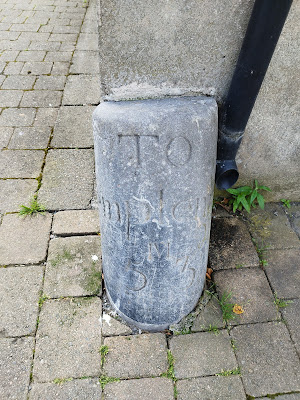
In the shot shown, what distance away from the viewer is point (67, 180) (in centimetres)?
303

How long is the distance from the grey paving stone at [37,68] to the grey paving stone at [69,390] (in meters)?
3.86

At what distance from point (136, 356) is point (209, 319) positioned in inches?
19.1

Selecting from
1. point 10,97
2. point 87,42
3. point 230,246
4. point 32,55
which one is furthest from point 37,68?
point 230,246

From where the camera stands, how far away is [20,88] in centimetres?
419

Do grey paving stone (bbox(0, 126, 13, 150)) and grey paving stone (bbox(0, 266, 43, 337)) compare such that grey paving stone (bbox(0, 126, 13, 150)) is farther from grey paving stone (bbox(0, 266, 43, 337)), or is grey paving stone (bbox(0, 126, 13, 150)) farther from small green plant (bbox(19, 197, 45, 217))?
grey paving stone (bbox(0, 266, 43, 337))

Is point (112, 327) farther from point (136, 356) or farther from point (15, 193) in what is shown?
point (15, 193)

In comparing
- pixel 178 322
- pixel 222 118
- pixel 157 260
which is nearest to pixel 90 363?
pixel 178 322

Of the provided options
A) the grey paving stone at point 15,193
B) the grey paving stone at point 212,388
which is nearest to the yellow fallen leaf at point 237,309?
the grey paving stone at point 212,388

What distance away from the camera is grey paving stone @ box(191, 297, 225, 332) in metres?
2.02

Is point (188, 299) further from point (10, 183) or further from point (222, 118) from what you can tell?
point (10, 183)

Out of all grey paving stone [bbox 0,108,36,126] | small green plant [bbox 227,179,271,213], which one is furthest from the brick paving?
grey paving stone [bbox 0,108,36,126]

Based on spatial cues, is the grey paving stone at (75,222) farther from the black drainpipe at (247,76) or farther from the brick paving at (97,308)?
the black drainpipe at (247,76)

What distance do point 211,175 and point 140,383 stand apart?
1.15 meters

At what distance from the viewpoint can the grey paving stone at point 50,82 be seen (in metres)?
4.23
